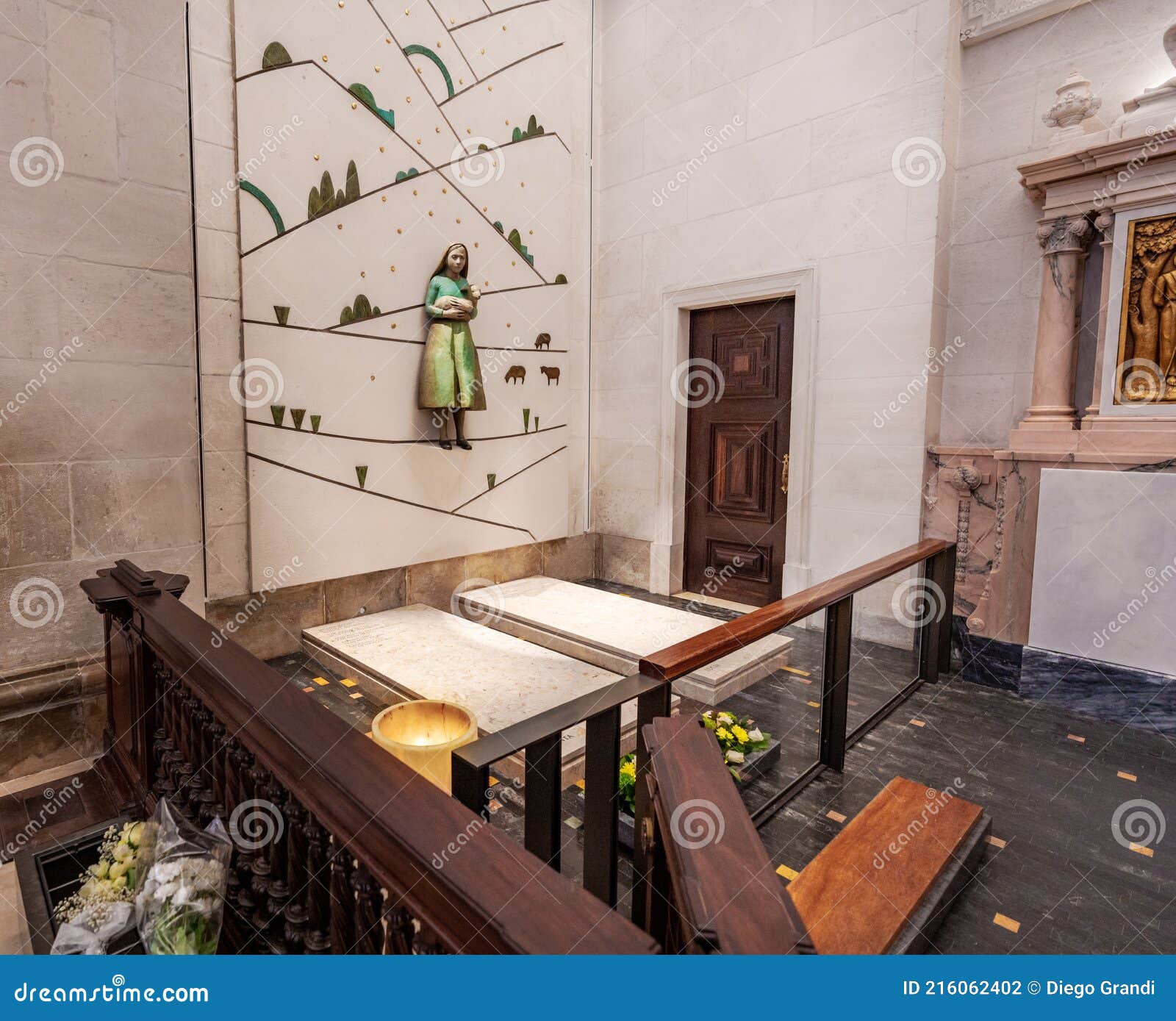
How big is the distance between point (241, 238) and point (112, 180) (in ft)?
3.96

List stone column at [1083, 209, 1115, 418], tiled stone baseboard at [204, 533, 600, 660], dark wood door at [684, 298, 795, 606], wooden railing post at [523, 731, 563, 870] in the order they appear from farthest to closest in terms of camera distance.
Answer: dark wood door at [684, 298, 795, 606] < tiled stone baseboard at [204, 533, 600, 660] < stone column at [1083, 209, 1115, 418] < wooden railing post at [523, 731, 563, 870]

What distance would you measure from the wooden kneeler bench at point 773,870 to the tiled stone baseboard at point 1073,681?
4.57 feet

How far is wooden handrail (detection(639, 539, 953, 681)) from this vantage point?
1974 millimetres

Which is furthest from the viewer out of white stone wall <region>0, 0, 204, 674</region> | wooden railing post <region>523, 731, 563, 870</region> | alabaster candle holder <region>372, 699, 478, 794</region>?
white stone wall <region>0, 0, 204, 674</region>

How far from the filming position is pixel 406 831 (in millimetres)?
987

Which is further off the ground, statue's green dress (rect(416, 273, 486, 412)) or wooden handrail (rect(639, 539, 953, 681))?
statue's green dress (rect(416, 273, 486, 412))

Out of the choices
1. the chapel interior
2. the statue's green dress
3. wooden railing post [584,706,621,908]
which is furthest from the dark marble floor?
the statue's green dress

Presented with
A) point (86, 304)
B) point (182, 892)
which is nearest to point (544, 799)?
point (182, 892)

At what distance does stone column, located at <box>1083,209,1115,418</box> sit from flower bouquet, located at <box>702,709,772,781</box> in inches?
96.6

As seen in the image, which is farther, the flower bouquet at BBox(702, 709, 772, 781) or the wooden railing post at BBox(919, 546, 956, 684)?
the wooden railing post at BBox(919, 546, 956, 684)

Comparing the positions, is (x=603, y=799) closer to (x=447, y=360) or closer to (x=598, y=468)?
(x=447, y=360)

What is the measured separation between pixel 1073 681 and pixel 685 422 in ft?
10.4

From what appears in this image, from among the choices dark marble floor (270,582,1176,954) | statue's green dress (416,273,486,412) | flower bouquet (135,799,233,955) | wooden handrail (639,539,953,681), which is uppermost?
statue's green dress (416,273,486,412)

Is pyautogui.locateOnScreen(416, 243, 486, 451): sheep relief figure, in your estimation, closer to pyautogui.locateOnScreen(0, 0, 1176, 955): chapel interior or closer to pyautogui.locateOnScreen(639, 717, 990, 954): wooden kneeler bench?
pyautogui.locateOnScreen(0, 0, 1176, 955): chapel interior
